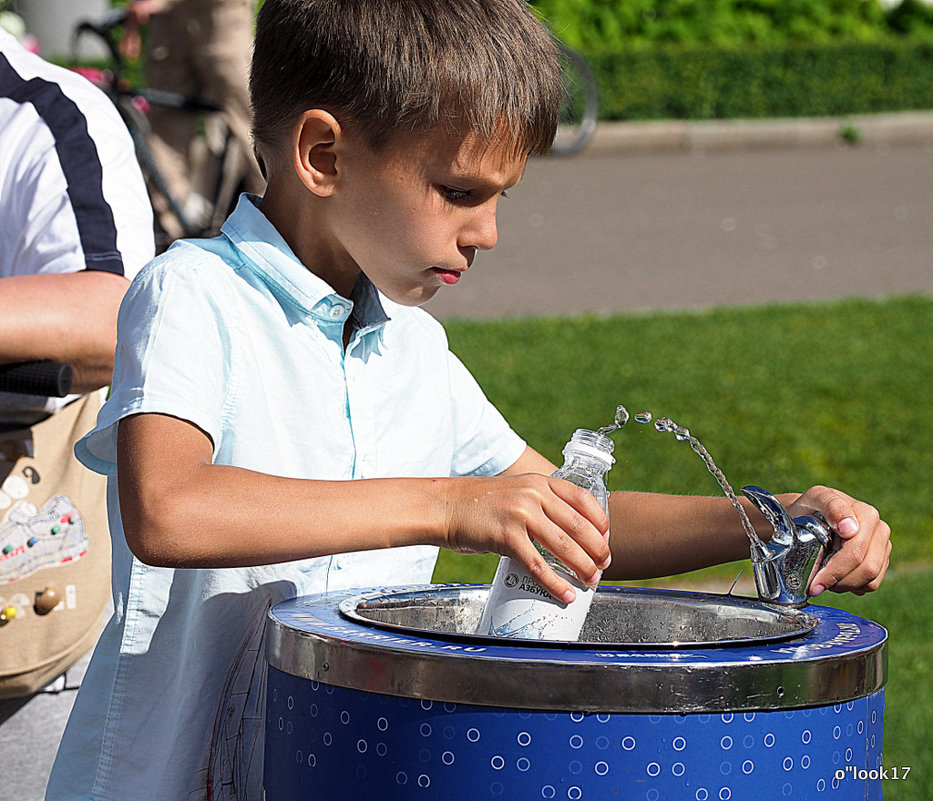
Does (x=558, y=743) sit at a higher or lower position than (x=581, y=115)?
lower

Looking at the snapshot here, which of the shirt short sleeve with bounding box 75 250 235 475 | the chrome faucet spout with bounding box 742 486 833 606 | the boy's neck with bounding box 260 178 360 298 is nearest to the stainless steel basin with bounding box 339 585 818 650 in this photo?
the chrome faucet spout with bounding box 742 486 833 606

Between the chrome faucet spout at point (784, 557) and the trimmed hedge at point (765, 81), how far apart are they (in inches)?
442

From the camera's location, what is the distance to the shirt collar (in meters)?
1.53

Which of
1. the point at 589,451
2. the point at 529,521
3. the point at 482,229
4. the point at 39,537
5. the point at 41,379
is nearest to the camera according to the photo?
the point at 529,521

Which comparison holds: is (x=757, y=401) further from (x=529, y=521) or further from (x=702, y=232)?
(x=529, y=521)

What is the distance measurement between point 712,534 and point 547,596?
0.37m

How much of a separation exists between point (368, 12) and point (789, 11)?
44.2 ft

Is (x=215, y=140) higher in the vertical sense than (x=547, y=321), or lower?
higher

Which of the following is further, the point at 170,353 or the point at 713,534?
the point at 713,534

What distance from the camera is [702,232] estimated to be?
28.6 feet

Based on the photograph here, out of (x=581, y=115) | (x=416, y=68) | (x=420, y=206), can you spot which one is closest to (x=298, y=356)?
(x=420, y=206)

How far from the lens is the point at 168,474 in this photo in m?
1.30

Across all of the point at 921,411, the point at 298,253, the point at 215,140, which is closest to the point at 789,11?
the point at 215,140

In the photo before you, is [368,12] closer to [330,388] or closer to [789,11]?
[330,388]
